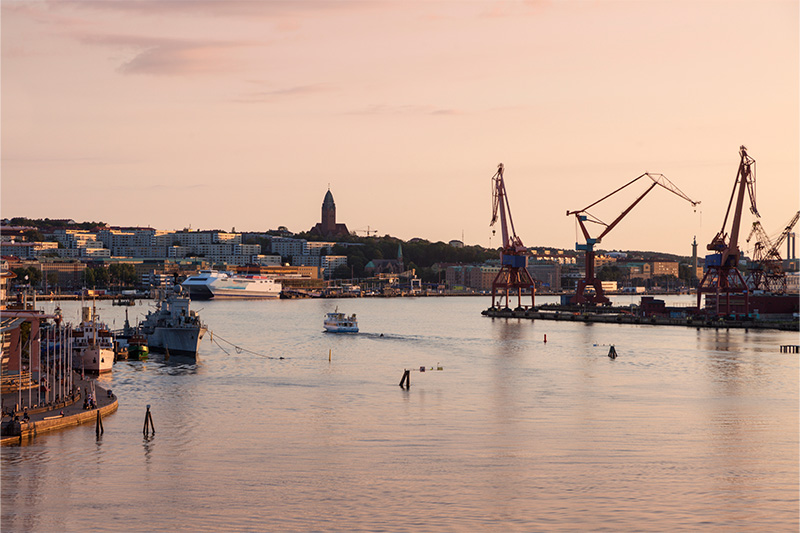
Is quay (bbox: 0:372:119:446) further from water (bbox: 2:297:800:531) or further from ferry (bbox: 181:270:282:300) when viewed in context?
ferry (bbox: 181:270:282:300)

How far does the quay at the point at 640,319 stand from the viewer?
94.6 metres

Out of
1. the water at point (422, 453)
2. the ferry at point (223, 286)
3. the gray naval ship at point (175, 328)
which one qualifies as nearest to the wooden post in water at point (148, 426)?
the water at point (422, 453)

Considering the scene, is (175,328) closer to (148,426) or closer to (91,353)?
(91,353)

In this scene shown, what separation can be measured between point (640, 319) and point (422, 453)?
7728cm

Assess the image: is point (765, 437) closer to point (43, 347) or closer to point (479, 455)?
point (479, 455)

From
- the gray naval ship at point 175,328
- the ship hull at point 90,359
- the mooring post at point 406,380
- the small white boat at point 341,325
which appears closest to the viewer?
the mooring post at point 406,380

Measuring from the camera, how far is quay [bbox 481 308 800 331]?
9462cm

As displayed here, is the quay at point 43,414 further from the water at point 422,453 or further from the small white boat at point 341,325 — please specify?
the small white boat at point 341,325

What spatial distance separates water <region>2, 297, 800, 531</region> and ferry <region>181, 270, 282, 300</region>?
417 ft

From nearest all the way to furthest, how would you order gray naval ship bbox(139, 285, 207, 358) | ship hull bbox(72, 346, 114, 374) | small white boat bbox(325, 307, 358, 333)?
1. ship hull bbox(72, 346, 114, 374)
2. gray naval ship bbox(139, 285, 207, 358)
3. small white boat bbox(325, 307, 358, 333)

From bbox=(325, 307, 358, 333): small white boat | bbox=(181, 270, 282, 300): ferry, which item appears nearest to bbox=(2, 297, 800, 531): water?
bbox=(325, 307, 358, 333): small white boat

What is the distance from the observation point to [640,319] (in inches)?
4050

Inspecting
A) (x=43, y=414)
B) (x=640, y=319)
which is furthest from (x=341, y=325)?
(x=43, y=414)

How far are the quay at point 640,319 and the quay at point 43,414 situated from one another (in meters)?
71.7
